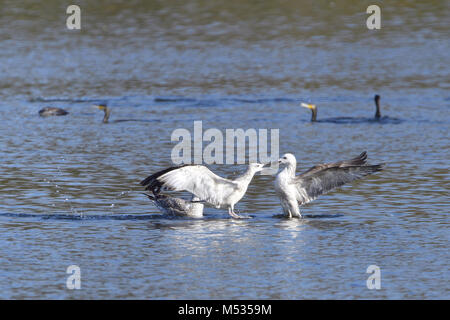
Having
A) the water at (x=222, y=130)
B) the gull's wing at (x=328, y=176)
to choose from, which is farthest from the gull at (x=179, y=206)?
the gull's wing at (x=328, y=176)

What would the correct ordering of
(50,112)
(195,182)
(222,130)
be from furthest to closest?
(50,112)
(222,130)
(195,182)

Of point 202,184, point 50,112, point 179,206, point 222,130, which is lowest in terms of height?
point 179,206

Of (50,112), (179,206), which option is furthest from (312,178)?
(50,112)

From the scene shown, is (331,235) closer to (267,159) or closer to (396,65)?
(267,159)

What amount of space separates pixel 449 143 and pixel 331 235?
10.2m

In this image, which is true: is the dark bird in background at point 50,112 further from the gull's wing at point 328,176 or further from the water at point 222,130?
the gull's wing at point 328,176

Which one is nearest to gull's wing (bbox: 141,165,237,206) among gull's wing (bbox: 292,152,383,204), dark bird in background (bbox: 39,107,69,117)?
gull's wing (bbox: 292,152,383,204)

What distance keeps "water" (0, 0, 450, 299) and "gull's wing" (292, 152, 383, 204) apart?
0.49m

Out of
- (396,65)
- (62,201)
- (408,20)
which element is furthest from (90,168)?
(408,20)

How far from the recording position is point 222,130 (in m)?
27.8

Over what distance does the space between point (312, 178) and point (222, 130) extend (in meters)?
10.4

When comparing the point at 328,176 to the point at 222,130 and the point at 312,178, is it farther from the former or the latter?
the point at 222,130

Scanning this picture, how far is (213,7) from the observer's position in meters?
57.7

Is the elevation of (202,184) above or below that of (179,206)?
above
